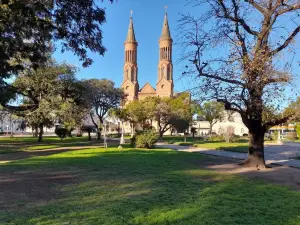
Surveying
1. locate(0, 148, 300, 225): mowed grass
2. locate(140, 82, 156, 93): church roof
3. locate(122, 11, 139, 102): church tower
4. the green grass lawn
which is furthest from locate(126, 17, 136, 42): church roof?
locate(0, 148, 300, 225): mowed grass

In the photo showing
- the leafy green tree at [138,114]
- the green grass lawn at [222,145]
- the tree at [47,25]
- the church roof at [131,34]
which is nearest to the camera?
the tree at [47,25]

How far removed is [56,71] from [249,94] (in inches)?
790

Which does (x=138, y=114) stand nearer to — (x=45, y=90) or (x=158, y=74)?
(x=45, y=90)

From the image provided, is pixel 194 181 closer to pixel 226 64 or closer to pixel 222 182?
pixel 222 182

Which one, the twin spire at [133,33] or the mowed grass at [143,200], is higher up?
the twin spire at [133,33]

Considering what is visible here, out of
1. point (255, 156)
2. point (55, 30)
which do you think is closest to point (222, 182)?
point (255, 156)

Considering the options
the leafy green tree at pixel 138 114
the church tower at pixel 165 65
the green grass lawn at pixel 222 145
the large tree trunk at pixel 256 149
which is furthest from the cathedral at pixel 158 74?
the large tree trunk at pixel 256 149

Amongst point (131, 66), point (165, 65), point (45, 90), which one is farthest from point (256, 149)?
point (131, 66)

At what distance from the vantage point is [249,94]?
40.4 ft

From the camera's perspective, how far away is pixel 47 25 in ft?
31.1

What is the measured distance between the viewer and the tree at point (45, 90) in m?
27.1

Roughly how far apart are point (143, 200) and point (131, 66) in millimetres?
91327

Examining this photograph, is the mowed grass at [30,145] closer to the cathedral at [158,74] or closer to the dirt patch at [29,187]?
the dirt patch at [29,187]

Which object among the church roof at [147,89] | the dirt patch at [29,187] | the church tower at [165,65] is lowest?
the dirt patch at [29,187]
